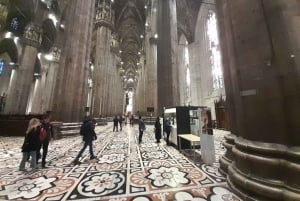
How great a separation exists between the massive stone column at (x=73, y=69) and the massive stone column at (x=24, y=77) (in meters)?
9.89

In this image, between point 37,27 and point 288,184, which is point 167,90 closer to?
point 288,184

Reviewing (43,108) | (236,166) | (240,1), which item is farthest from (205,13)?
(43,108)

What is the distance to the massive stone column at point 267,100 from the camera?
1.83 metres

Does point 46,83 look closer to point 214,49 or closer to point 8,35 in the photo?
point 8,35

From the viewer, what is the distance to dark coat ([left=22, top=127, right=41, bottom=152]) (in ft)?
12.0

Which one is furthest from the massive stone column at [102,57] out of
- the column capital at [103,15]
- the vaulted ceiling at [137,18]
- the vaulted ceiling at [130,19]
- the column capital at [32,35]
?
the vaulted ceiling at [130,19]

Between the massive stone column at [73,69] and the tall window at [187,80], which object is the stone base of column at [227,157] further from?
the tall window at [187,80]

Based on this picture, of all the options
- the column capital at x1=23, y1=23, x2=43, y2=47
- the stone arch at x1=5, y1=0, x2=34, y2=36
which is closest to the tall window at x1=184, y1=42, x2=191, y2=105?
the column capital at x1=23, y1=23, x2=43, y2=47

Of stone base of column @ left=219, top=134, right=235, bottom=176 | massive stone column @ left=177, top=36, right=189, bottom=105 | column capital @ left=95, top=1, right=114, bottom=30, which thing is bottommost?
stone base of column @ left=219, top=134, right=235, bottom=176

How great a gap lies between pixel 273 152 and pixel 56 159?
5.32 meters

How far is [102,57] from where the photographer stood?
69.5 ft

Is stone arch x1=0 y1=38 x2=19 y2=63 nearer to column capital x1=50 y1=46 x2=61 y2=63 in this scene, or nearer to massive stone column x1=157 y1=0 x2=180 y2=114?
column capital x1=50 y1=46 x2=61 y2=63

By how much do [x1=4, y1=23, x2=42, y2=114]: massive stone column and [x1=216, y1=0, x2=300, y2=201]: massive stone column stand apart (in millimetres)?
20004

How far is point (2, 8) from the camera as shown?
48.8 ft
